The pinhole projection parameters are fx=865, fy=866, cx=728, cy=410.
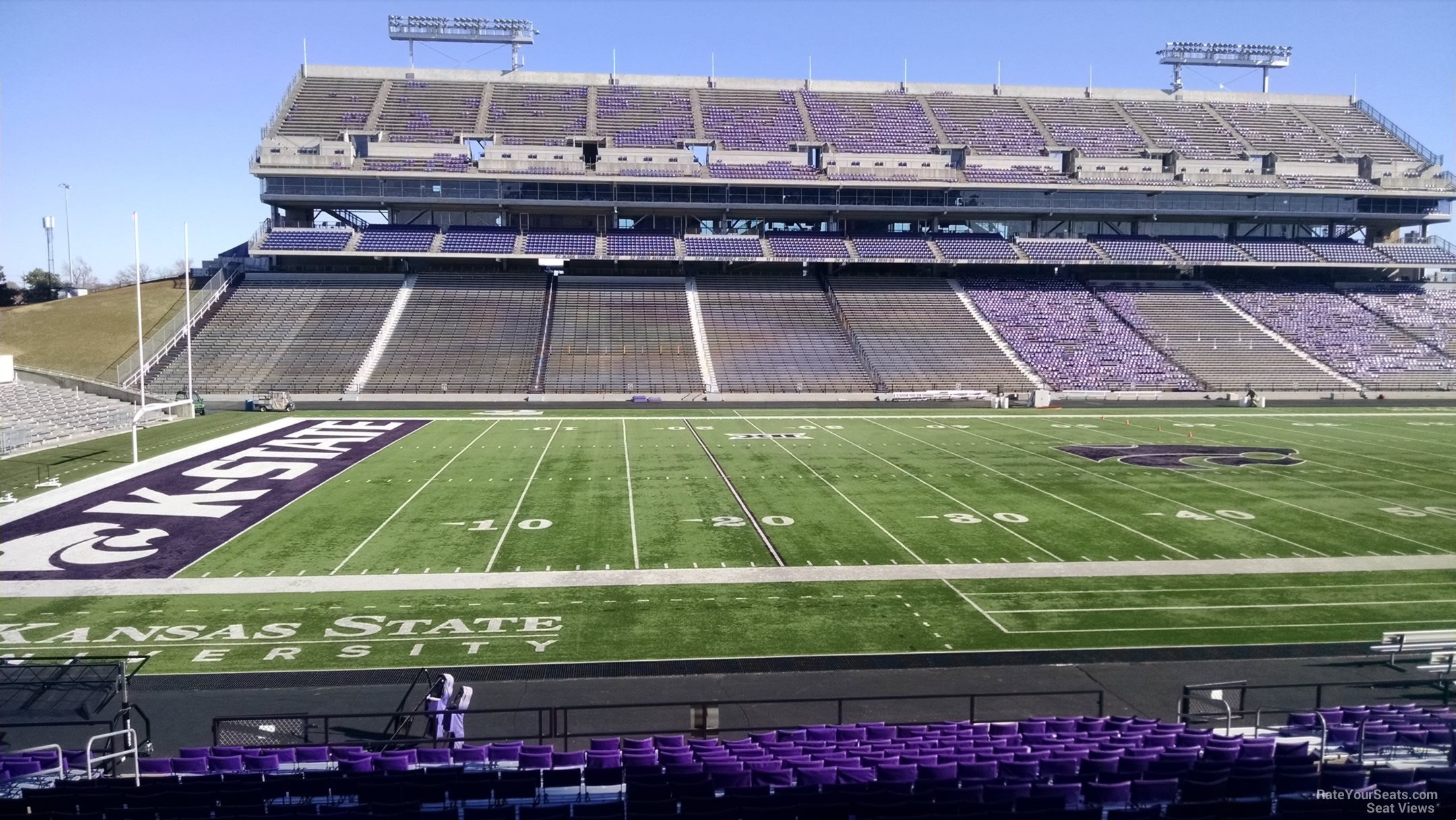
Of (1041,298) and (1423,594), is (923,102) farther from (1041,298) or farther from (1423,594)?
(1423,594)

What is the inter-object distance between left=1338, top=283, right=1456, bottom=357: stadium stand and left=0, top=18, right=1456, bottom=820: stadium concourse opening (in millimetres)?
428

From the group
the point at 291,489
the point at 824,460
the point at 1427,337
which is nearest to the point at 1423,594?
the point at 824,460

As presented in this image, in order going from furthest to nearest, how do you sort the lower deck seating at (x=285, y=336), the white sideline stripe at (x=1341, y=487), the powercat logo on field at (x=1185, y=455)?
the lower deck seating at (x=285, y=336) → the powercat logo on field at (x=1185, y=455) → the white sideline stripe at (x=1341, y=487)

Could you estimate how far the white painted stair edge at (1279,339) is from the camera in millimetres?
50250

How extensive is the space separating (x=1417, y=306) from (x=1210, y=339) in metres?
17.4

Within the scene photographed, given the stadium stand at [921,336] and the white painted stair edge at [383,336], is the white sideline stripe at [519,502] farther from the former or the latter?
the stadium stand at [921,336]

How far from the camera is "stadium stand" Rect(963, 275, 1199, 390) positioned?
50.0m

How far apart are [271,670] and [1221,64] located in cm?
8579

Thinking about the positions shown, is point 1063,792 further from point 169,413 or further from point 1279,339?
point 1279,339

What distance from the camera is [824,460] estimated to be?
28.7 metres

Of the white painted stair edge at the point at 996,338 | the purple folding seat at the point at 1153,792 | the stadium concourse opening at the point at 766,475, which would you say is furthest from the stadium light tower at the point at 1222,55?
the purple folding seat at the point at 1153,792

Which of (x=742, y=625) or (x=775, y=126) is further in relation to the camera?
(x=775, y=126)

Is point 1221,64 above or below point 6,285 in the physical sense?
above

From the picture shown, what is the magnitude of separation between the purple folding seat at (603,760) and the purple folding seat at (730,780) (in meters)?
1.23
